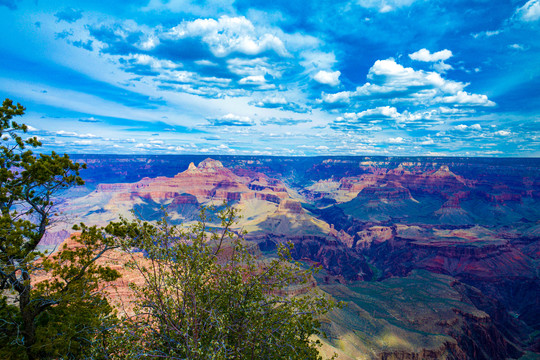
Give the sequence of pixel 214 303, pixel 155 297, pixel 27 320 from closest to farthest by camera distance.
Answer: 1. pixel 214 303
2. pixel 155 297
3. pixel 27 320

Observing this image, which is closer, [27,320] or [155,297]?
[155,297]

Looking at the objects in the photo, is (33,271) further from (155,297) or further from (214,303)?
(214,303)

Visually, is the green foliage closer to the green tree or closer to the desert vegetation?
the desert vegetation

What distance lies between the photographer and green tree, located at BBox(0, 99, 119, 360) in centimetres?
1502

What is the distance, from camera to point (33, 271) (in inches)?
648

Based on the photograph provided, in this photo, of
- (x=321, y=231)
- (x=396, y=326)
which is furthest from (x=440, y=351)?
(x=321, y=231)

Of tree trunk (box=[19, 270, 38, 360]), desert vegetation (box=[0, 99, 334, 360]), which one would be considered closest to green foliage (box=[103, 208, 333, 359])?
desert vegetation (box=[0, 99, 334, 360])

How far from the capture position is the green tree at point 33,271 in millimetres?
15023

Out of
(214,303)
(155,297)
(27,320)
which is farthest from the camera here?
(27,320)

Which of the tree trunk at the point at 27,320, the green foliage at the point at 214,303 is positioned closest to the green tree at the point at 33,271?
the tree trunk at the point at 27,320

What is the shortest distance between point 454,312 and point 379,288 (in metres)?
23.0

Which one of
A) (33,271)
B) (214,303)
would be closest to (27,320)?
(33,271)

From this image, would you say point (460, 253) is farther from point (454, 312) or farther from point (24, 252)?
point (24, 252)

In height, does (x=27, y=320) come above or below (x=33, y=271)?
below
